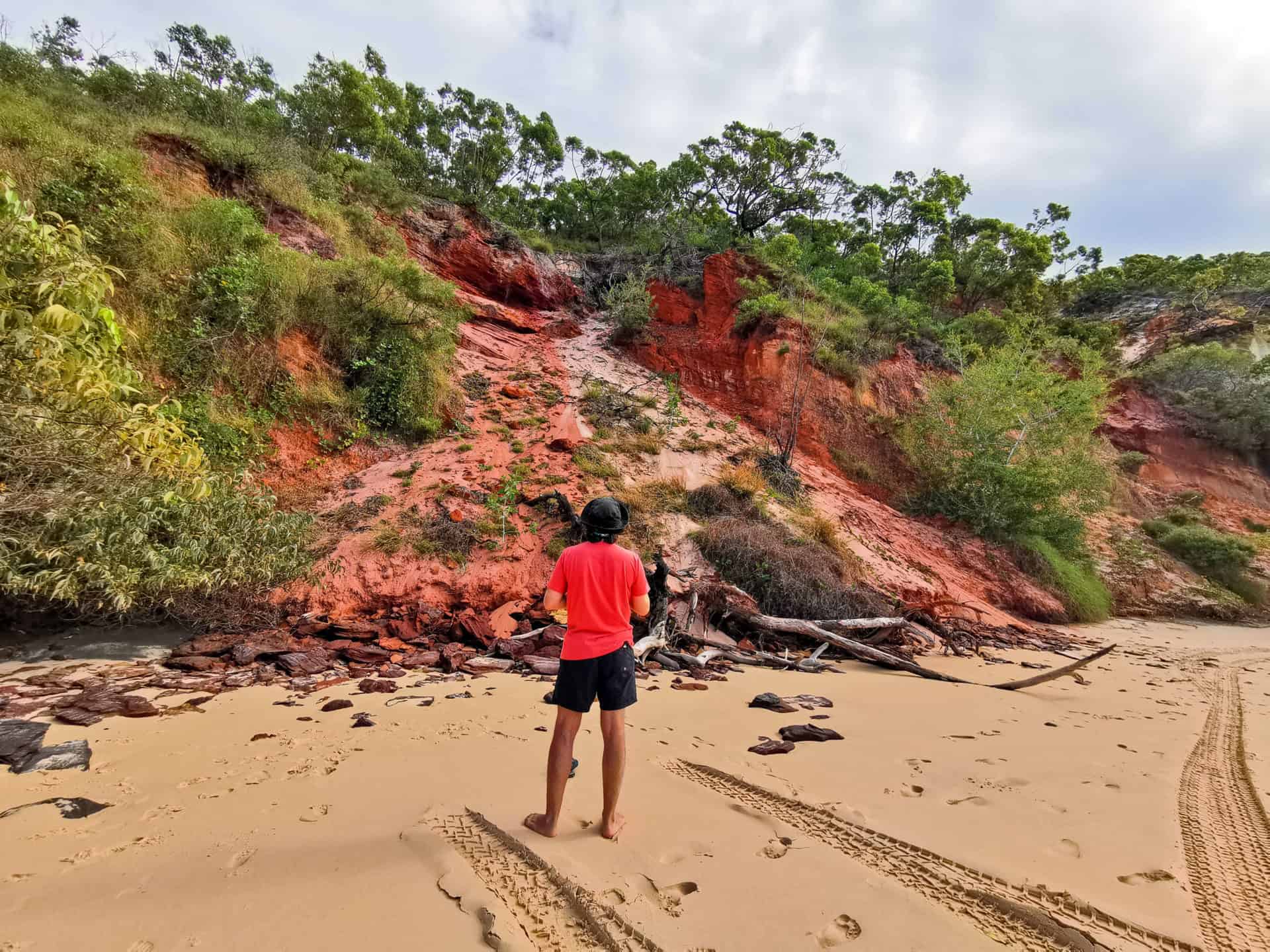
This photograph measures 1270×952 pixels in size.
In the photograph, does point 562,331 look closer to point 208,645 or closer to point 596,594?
point 208,645

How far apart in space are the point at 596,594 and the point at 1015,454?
12996 millimetres

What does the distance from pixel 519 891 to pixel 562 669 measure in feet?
2.71

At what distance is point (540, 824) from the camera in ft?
7.52

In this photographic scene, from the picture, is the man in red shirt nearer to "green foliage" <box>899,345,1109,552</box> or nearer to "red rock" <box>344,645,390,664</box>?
"red rock" <box>344,645,390,664</box>

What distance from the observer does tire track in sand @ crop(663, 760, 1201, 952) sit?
1.65 meters

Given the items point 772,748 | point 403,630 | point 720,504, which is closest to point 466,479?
point 403,630

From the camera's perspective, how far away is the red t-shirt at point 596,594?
2.37m

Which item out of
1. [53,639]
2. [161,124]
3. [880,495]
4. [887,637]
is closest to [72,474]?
[53,639]

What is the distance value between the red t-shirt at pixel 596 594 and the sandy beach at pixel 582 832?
2.83ft

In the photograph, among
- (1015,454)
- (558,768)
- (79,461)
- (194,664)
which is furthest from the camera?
(1015,454)

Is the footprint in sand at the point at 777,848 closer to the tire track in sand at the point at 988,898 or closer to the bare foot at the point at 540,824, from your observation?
the tire track in sand at the point at 988,898

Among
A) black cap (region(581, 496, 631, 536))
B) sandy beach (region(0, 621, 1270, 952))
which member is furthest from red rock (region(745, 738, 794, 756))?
black cap (region(581, 496, 631, 536))

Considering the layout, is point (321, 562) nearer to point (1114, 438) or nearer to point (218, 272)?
point (218, 272)

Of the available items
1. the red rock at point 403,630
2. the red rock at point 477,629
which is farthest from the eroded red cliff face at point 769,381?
the red rock at point 403,630
